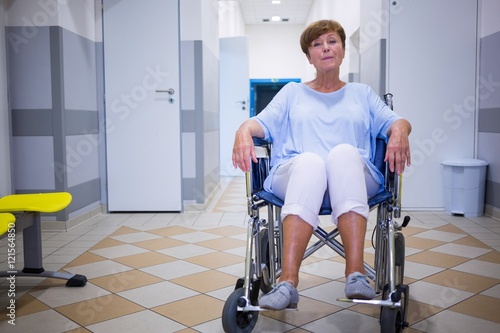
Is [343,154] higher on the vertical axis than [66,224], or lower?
higher

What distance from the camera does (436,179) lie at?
4.54m

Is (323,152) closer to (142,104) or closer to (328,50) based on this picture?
(328,50)

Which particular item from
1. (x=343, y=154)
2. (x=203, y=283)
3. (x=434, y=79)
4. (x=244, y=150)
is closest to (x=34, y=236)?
(x=203, y=283)

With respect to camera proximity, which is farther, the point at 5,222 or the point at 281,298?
the point at 5,222

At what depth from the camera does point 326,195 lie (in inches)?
77.7

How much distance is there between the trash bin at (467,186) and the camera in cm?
427

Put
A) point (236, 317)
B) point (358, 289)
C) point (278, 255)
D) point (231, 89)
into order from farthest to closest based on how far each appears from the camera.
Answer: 1. point (231, 89)
2. point (278, 255)
3. point (236, 317)
4. point (358, 289)

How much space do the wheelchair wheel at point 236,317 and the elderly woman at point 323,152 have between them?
0.16 meters

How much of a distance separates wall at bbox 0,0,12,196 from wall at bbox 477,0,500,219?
3.87 meters

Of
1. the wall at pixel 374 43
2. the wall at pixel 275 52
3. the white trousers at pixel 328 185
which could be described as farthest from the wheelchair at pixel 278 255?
the wall at pixel 275 52

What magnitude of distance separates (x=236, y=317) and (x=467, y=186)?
3.12 metres

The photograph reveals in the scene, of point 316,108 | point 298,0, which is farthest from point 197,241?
point 298,0

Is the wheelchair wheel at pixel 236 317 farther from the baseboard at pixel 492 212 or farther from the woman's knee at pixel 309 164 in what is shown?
the baseboard at pixel 492 212

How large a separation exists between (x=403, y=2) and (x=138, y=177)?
285 centimetres
